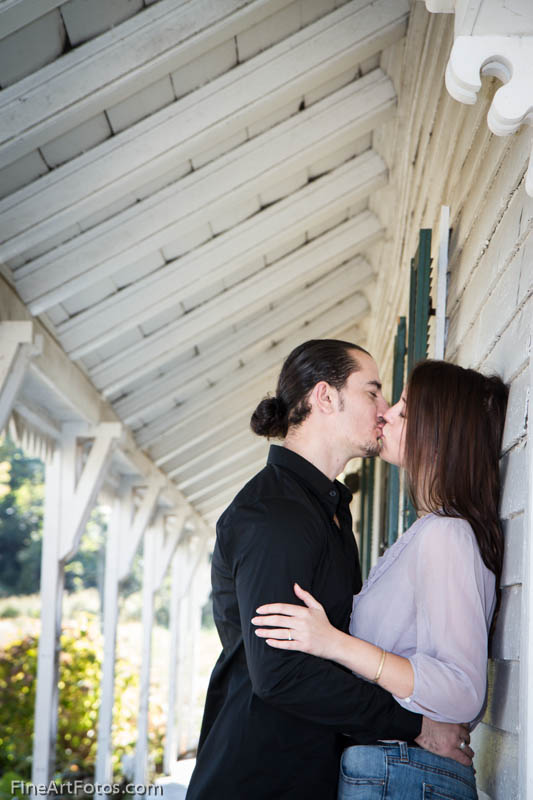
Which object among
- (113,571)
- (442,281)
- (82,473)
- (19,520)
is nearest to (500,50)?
(442,281)

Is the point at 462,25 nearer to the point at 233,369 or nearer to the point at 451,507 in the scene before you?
the point at 451,507

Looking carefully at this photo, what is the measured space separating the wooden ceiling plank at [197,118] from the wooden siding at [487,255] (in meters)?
0.26

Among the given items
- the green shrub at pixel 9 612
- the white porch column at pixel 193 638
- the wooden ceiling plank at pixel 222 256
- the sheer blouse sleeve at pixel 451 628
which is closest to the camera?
the sheer blouse sleeve at pixel 451 628

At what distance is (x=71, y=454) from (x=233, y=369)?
1489 mm

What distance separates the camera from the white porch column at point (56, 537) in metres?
5.52

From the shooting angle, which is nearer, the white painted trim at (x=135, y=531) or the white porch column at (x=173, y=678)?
the white painted trim at (x=135, y=531)

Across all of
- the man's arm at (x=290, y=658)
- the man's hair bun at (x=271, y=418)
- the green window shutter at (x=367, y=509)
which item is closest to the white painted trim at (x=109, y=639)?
the green window shutter at (x=367, y=509)

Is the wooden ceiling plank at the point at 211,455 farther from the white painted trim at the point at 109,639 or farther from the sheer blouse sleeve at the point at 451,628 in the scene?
the sheer blouse sleeve at the point at 451,628

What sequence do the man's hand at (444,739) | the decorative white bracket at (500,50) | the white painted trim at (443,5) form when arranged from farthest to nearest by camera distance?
1. the man's hand at (444,739)
2. the white painted trim at (443,5)
3. the decorative white bracket at (500,50)

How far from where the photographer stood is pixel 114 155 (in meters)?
3.34

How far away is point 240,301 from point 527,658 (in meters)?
4.12

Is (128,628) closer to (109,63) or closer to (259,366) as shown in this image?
(259,366)

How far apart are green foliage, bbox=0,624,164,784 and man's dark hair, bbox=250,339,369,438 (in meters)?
8.21

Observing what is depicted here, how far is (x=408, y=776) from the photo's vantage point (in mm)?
1705
